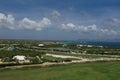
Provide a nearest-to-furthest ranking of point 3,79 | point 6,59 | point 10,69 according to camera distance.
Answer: point 3,79 → point 10,69 → point 6,59

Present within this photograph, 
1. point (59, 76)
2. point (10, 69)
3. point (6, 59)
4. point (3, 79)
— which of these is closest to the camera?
point (3, 79)

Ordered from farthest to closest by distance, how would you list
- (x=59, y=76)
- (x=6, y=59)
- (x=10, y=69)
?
(x=6, y=59), (x=10, y=69), (x=59, y=76)

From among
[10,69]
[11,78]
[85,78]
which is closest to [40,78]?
[11,78]

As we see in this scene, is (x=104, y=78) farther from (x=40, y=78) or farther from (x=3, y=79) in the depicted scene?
(x=3, y=79)

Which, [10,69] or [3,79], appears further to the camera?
[10,69]

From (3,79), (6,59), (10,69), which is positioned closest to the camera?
(3,79)

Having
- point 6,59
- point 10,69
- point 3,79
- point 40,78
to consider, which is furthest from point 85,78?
point 6,59

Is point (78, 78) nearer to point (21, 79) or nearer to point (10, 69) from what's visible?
point (21, 79)

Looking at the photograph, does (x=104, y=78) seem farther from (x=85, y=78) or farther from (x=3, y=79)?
(x=3, y=79)

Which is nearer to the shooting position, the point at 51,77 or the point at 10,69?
the point at 51,77
